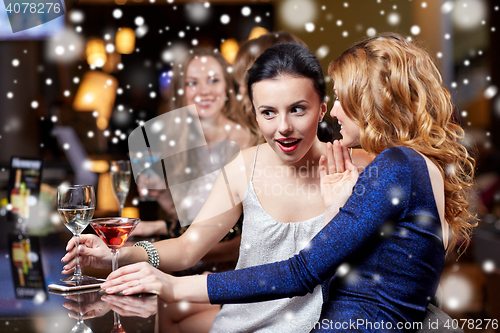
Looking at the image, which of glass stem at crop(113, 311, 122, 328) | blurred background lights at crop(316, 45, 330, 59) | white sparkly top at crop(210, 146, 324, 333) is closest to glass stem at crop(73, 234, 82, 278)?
glass stem at crop(113, 311, 122, 328)

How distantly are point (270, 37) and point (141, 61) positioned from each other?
390cm

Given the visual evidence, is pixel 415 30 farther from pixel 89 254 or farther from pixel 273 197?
pixel 89 254

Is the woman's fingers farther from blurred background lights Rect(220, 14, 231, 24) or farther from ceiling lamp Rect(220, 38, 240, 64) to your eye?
blurred background lights Rect(220, 14, 231, 24)

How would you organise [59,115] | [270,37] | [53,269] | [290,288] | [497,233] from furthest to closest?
[59,115] < [497,233] < [270,37] < [53,269] < [290,288]

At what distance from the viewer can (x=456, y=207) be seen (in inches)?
40.9

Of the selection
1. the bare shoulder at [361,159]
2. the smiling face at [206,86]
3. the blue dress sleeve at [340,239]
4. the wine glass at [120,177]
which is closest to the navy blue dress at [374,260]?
the blue dress sleeve at [340,239]

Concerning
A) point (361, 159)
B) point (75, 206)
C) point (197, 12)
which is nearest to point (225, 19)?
point (197, 12)

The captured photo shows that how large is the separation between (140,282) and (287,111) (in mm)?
555

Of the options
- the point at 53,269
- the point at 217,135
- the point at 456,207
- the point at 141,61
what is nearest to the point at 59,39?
the point at 141,61

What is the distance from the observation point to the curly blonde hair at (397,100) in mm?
926

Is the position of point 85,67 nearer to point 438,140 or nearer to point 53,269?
point 53,269

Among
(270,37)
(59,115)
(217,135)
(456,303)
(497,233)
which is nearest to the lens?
(270,37)

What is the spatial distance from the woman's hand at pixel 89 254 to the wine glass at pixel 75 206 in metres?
0.06

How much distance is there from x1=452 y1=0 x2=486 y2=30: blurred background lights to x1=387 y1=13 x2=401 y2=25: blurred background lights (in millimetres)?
636
